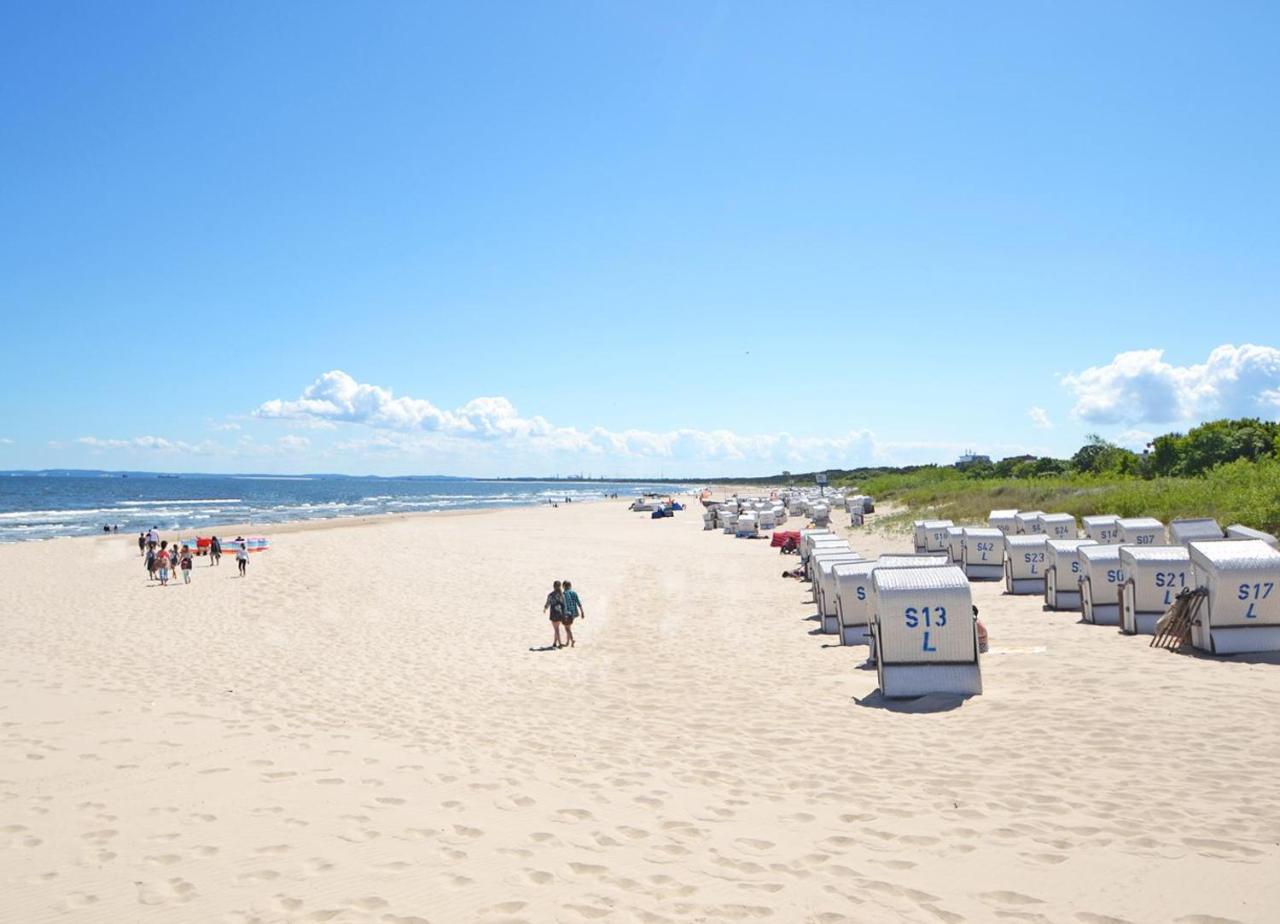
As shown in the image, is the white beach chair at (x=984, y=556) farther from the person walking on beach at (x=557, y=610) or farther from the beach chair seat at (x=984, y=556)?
the person walking on beach at (x=557, y=610)

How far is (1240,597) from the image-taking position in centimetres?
1136

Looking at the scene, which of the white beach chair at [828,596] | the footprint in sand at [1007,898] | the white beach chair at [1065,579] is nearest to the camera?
the footprint in sand at [1007,898]

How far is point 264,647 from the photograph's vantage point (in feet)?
50.5

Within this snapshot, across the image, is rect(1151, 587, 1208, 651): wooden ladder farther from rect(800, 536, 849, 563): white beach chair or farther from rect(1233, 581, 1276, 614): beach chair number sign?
rect(800, 536, 849, 563): white beach chair

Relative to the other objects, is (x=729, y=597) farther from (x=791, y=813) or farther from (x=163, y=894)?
(x=163, y=894)

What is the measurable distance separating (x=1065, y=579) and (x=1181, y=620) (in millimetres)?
4831

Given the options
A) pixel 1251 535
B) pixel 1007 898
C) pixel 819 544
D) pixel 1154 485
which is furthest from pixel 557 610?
pixel 1154 485

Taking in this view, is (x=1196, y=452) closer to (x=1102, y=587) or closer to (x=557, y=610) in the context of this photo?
(x=1102, y=587)

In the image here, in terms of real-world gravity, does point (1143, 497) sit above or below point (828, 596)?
above

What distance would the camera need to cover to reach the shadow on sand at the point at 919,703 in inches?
379

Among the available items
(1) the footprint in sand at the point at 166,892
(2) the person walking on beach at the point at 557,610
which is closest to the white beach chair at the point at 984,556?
(2) the person walking on beach at the point at 557,610

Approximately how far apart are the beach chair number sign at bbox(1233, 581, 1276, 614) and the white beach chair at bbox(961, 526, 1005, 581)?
10.8 m

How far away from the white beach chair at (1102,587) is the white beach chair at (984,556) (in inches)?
270

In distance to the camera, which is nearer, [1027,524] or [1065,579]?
[1065,579]
